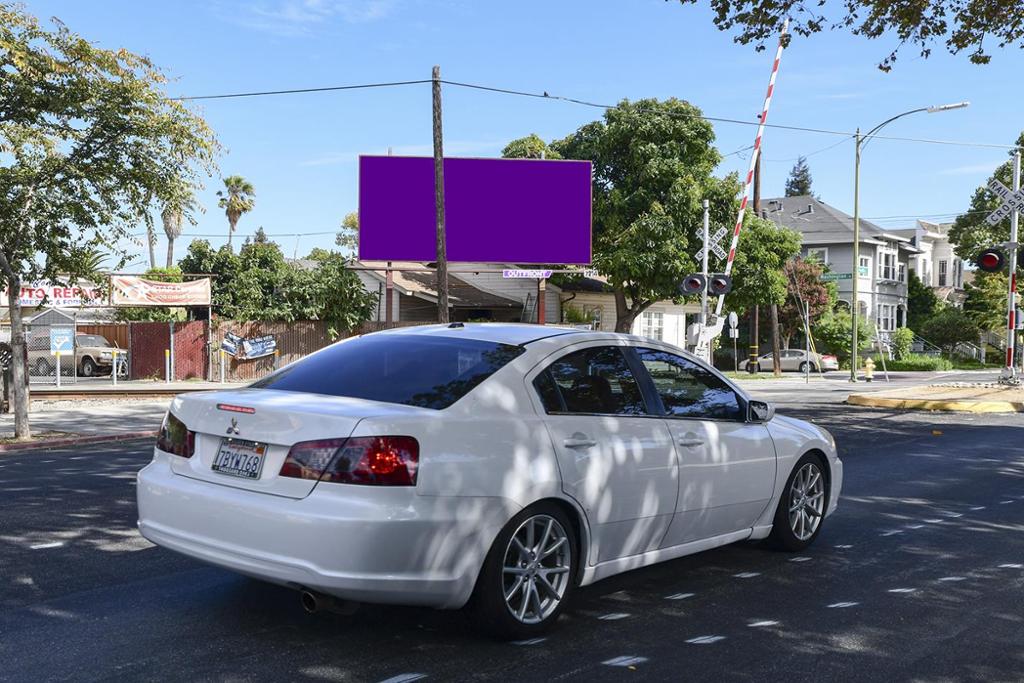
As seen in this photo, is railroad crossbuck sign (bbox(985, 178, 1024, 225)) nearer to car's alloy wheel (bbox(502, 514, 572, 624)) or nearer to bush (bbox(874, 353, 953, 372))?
car's alloy wheel (bbox(502, 514, 572, 624))

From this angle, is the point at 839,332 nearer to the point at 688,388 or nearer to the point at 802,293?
the point at 802,293

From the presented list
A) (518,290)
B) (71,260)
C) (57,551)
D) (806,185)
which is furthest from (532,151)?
(806,185)

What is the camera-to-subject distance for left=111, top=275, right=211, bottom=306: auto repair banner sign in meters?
28.6

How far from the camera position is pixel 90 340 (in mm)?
33500

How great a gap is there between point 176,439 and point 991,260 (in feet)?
64.4

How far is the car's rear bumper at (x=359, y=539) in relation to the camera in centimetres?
410

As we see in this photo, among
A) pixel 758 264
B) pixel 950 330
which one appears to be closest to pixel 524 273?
pixel 758 264

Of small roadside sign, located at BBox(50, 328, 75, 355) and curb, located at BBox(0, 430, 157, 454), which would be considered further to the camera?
small roadside sign, located at BBox(50, 328, 75, 355)

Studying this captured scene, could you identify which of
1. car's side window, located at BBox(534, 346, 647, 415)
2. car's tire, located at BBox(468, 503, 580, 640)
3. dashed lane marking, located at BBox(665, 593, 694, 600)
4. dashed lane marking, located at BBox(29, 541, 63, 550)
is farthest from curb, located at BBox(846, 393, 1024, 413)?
dashed lane marking, located at BBox(29, 541, 63, 550)

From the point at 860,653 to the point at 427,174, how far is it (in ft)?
90.8

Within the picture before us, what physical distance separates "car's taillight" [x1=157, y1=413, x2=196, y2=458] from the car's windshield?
3107 centimetres

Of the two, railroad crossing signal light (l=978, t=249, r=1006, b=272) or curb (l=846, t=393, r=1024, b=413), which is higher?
railroad crossing signal light (l=978, t=249, r=1006, b=272)

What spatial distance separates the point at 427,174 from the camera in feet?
102

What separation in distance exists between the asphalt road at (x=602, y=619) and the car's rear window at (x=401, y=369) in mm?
1160
